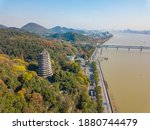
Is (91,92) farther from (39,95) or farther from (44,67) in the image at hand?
(39,95)

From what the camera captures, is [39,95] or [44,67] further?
[44,67]

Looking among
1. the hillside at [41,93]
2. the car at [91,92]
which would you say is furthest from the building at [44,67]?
the car at [91,92]

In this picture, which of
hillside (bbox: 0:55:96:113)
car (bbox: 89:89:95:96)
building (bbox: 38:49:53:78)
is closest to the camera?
hillside (bbox: 0:55:96:113)

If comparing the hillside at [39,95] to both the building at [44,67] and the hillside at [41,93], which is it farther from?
the building at [44,67]

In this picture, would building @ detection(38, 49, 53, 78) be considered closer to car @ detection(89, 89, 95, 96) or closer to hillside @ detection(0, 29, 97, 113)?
hillside @ detection(0, 29, 97, 113)

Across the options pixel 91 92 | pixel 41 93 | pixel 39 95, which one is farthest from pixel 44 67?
pixel 39 95

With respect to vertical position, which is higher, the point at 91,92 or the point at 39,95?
the point at 39,95

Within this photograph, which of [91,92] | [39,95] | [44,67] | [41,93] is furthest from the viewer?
[44,67]

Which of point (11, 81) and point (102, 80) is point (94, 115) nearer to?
point (11, 81)

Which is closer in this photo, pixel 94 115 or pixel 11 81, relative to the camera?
pixel 94 115

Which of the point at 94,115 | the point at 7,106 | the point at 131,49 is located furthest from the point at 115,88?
the point at 131,49

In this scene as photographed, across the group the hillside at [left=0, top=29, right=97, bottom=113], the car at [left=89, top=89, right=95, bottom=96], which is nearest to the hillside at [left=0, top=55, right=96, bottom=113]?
the hillside at [left=0, top=29, right=97, bottom=113]
